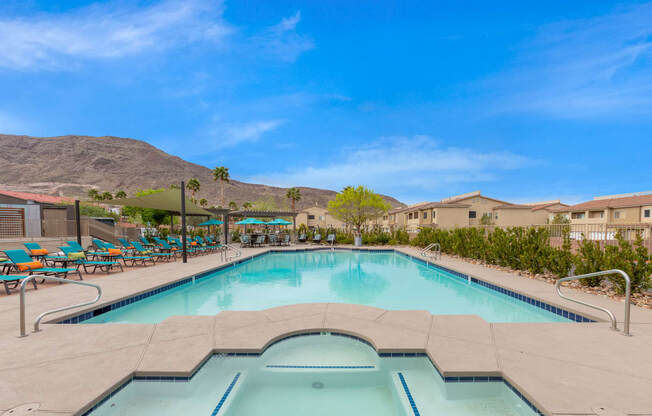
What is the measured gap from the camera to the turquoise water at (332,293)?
5.55 meters

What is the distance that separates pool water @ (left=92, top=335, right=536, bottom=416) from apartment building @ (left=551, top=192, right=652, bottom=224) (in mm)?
31276

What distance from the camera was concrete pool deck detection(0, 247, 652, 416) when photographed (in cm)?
235

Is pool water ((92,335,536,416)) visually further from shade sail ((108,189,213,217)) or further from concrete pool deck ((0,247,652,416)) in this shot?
shade sail ((108,189,213,217))

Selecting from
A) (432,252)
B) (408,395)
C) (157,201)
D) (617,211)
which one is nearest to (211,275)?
(157,201)

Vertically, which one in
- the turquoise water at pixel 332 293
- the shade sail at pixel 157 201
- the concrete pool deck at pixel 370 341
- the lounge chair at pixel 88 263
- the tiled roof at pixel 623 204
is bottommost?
the turquoise water at pixel 332 293

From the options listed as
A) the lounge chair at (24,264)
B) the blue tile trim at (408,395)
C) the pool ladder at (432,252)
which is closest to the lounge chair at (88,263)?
the lounge chair at (24,264)

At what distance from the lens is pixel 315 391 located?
2.93m

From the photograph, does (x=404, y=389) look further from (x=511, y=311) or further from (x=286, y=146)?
(x=286, y=146)

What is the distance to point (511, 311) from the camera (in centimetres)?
563

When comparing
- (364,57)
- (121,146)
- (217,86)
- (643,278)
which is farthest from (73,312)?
(121,146)

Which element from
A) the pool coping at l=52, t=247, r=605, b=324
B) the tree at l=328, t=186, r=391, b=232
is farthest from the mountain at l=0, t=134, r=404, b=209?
the pool coping at l=52, t=247, r=605, b=324

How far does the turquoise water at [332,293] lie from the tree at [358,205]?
1466 centimetres

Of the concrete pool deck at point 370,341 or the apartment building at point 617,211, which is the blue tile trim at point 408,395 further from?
the apartment building at point 617,211

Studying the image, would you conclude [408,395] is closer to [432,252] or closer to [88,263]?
[88,263]
